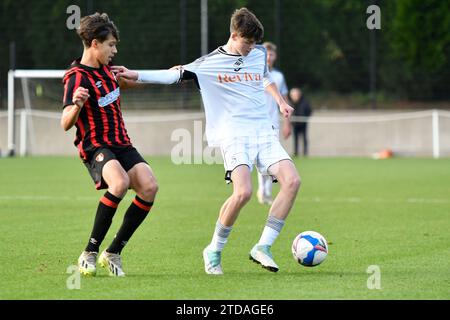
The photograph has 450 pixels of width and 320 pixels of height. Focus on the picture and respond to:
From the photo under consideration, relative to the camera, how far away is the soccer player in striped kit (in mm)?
7613

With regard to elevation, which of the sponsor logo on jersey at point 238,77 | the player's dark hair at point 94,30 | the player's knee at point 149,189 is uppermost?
the player's dark hair at point 94,30

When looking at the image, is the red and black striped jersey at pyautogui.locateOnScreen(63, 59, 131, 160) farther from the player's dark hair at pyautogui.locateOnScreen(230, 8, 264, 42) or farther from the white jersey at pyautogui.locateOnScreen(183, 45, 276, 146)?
the player's dark hair at pyautogui.locateOnScreen(230, 8, 264, 42)

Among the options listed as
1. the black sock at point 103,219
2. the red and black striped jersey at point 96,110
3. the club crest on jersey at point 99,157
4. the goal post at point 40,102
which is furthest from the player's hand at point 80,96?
Answer: the goal post at point 40,102

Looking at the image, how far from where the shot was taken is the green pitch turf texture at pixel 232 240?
6.92m

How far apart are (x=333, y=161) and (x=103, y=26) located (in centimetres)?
1871

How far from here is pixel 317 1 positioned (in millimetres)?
33500

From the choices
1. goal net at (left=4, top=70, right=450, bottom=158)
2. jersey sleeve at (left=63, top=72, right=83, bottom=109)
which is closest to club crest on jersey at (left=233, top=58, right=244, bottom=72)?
jersey sleeve at (left=63, top=72, right=83, bottom=109)

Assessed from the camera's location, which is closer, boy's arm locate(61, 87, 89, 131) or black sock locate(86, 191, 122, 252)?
boy's arm locate(61, 87, 89, 131)

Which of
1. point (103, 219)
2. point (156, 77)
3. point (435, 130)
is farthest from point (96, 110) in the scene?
point (435, 130)

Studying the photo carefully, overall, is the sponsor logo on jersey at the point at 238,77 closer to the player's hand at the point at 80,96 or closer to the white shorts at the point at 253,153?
the white shorts at the point at 253,153

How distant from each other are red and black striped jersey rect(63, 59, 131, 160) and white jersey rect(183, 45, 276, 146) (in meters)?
0.71

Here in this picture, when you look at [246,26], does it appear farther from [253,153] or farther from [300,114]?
[300,114]
